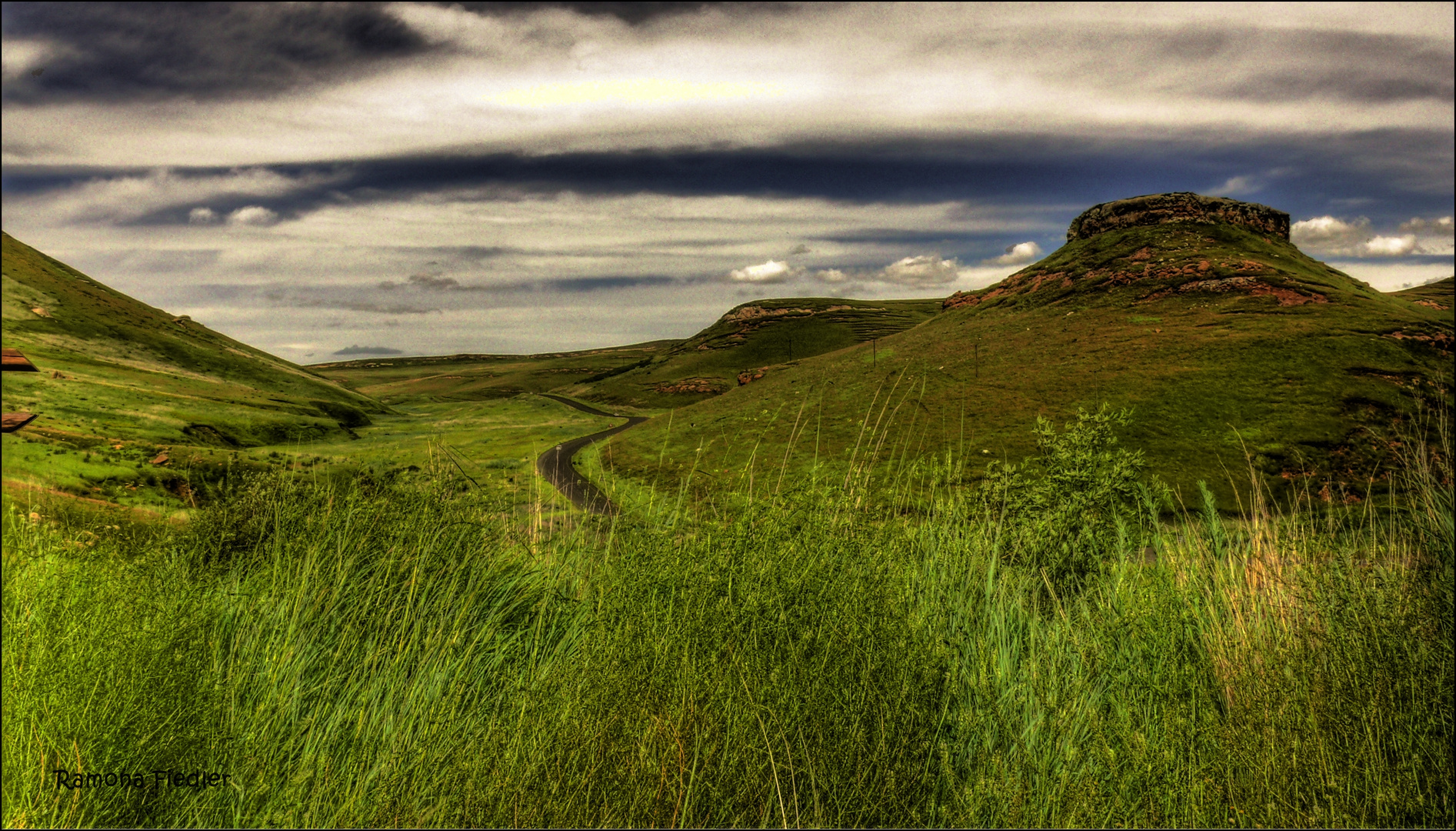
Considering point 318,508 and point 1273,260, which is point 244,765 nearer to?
point 318,508

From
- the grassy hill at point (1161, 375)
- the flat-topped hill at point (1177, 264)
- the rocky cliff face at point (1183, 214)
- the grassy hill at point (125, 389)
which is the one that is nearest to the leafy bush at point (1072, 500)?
the grassy hill at point (125, 389)

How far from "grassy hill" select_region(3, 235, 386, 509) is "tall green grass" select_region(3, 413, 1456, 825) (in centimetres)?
163

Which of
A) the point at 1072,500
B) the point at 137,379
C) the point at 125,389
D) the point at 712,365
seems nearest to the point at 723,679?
the point at 1072,500

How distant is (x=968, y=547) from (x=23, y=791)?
7302mm

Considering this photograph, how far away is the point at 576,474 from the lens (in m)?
49.3

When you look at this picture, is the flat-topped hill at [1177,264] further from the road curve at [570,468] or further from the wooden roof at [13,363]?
the wooden roof at [13,363]

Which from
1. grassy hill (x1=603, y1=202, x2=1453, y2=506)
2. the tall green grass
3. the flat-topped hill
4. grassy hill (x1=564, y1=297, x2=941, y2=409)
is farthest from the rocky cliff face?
the tall green grass

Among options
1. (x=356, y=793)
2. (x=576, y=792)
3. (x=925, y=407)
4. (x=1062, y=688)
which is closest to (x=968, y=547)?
(x=1062, y=688)

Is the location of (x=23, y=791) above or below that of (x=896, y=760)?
above

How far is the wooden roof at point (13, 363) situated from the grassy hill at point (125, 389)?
0.54 ft

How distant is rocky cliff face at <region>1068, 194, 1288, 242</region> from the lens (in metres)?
83.5

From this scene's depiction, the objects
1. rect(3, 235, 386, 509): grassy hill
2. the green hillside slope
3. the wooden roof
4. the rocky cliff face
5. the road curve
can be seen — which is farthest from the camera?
the rocky cliff face

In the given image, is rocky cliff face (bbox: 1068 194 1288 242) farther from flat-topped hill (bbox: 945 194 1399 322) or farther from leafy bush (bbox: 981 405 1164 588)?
leafy bush (bbox: 981 405 1164 588)

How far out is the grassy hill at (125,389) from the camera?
13211mm
